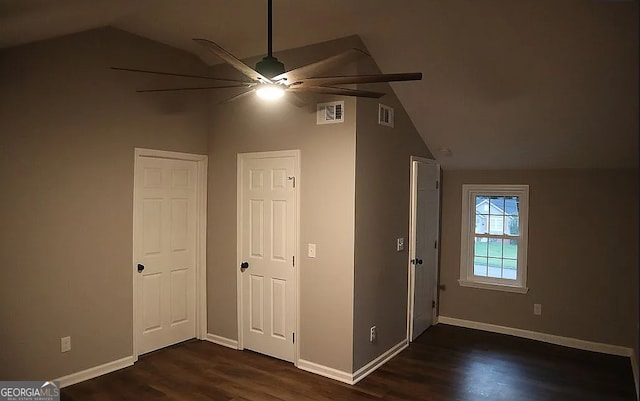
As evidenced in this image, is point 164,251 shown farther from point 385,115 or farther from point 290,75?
point 290,75

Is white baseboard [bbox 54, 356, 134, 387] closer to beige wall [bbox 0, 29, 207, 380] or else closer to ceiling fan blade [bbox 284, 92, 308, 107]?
beige wall [bbox 0, 29, 207, 380]

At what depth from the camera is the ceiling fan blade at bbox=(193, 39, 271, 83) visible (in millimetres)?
2223

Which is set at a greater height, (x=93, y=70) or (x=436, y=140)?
(x=93, y=70)

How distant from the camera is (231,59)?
2.34 meters

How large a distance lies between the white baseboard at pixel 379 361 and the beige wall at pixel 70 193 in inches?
86.6

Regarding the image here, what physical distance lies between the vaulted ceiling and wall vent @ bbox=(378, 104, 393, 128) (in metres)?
0.24

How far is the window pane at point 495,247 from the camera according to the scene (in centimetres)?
525

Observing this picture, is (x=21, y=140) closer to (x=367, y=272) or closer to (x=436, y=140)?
(x=367, y=272)

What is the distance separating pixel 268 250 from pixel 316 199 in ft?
2.63

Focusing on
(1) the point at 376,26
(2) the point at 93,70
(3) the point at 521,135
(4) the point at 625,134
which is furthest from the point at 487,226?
(2) the point at 93,70

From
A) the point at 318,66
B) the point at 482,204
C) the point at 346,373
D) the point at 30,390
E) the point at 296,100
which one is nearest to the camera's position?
the point at 318,66

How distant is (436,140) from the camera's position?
15.8 feet

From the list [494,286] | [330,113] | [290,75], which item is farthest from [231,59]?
[494,286]

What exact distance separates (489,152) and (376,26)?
82.7 inches
